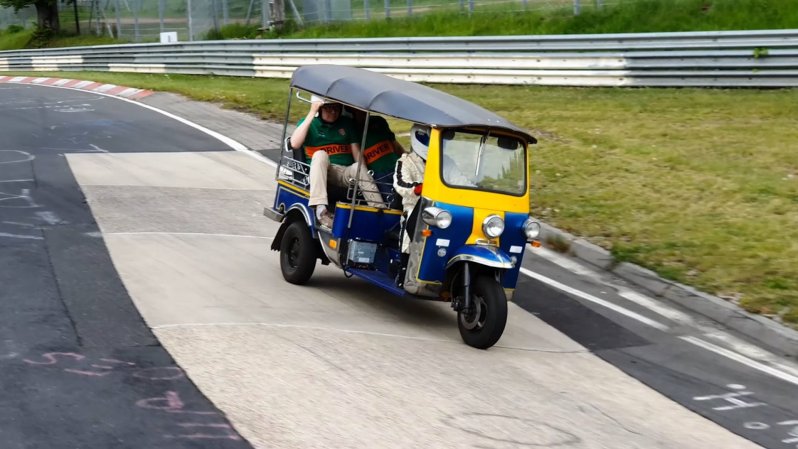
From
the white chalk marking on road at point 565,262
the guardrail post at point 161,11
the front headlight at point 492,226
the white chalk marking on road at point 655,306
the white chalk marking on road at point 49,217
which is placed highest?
the guardrail post at point 161,11

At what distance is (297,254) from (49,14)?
50511mm

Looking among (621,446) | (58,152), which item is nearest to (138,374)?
(621,446)

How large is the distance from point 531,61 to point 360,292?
45.1 ft

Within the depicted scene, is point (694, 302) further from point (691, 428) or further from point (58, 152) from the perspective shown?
point (58, 152)

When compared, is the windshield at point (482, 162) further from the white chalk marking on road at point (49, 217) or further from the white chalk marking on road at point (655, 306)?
the white chalk marking on road at point (49, 217)

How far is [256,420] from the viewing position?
6.36 meters

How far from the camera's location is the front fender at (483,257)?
841 cm

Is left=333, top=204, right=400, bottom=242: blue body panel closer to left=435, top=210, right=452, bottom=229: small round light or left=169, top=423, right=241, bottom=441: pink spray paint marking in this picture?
left=435, top=210, right=452, bottom=229: small round light

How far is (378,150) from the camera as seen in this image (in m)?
10.0

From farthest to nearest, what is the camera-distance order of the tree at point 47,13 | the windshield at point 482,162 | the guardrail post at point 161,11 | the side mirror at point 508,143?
1. the tree at point 47,13
2. the guardrail post at point 161,11
3. the side mirror at point 508,143
4. the windshield at point 482,162

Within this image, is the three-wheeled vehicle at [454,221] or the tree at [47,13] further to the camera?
the tree at [47,13]

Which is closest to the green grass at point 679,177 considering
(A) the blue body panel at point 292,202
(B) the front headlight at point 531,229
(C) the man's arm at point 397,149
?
(B) the front headlight at point 531,229

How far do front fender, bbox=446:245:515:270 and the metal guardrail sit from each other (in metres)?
12.5

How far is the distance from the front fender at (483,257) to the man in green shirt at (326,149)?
1434mm
